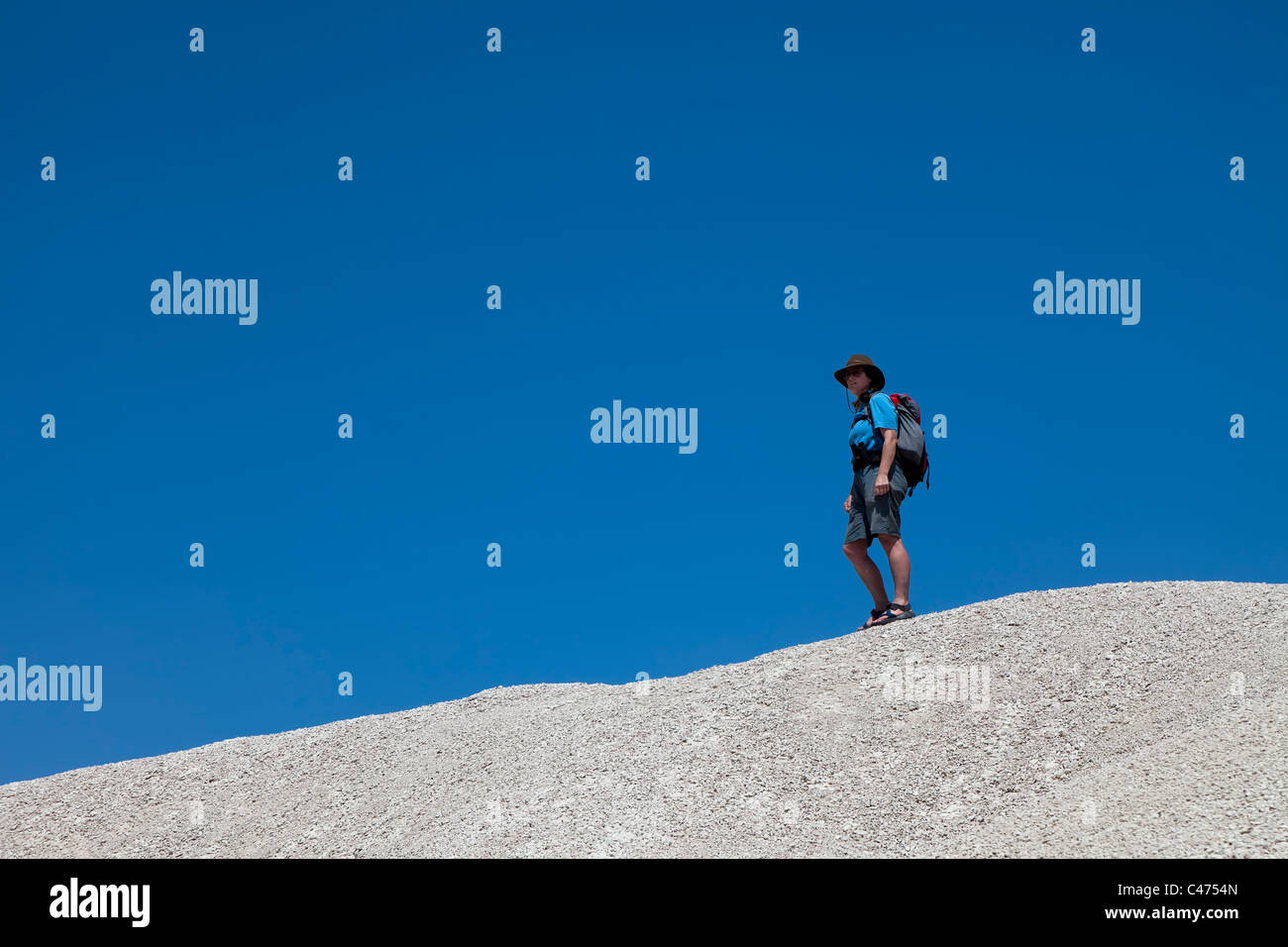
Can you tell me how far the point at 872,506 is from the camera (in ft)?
42.7

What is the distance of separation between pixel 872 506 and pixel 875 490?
0.68 feet

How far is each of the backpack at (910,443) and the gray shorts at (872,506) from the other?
0.11m

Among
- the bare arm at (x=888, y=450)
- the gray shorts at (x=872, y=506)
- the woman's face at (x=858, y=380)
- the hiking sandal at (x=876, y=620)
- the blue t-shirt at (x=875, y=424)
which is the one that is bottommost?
the hiking sandal at (x=876, y=620)

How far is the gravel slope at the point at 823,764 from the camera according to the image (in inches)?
357

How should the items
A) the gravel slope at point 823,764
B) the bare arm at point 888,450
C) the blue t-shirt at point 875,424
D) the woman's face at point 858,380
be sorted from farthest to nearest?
the woman's face at point 858,380, the blue t-shirt at point 875,424, the bare arm at point 888,450, the gravel slope at point 823,764

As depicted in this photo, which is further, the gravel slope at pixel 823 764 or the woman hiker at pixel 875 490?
the woman hiker at pixel 875 490

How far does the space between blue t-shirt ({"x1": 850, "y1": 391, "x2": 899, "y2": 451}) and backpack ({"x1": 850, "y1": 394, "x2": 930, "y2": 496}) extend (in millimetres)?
65

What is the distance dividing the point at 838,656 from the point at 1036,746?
2.87 meters

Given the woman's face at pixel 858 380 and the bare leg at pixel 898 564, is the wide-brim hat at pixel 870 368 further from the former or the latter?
the bare leg at pixel 898 564

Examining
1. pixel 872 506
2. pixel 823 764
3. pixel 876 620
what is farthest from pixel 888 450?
pixel 823 764

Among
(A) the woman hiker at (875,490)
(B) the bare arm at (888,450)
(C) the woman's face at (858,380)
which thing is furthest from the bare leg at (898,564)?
(C) the woman's face at (858,380)

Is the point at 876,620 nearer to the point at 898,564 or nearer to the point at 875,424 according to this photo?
the point at 898,564
